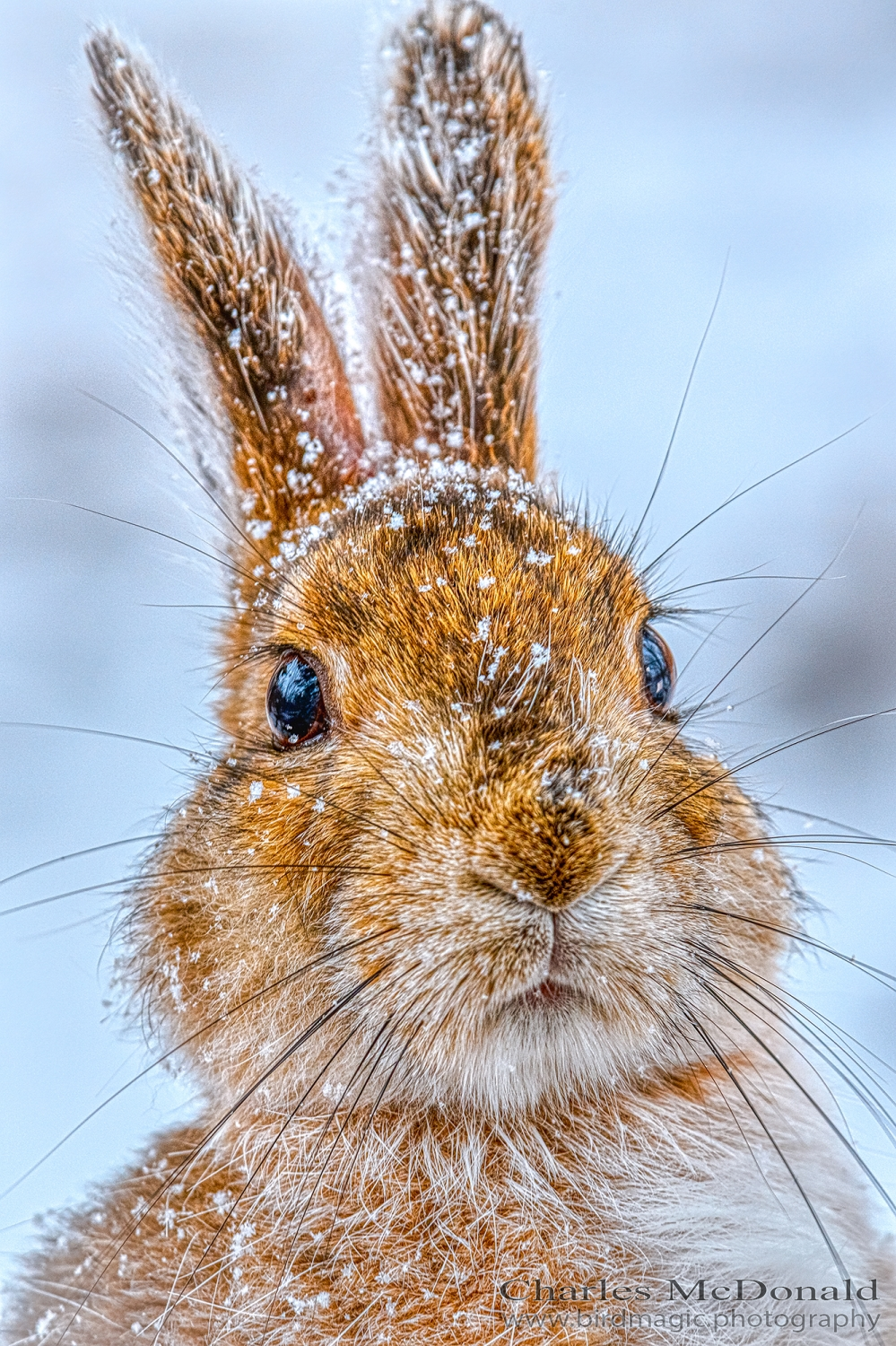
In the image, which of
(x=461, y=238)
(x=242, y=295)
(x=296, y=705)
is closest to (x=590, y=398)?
(x=461, y=238)

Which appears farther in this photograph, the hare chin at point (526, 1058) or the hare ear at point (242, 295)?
the hare ear at point (242, 295)

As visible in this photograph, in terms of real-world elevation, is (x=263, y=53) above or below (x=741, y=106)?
below

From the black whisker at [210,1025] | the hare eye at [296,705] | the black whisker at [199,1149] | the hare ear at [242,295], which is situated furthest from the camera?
the hare ear at [242,295]

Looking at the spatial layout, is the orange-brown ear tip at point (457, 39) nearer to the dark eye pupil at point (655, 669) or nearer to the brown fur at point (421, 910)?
the brown fur at point (421, 910)

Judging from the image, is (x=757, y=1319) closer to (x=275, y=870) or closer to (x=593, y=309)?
(x=275, y=870)

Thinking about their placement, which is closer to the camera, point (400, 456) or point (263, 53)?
point (400, 456)

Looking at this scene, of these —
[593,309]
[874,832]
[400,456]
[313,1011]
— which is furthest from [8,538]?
[874,832]

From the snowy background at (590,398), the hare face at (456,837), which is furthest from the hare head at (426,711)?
the snowy background at (590,398)

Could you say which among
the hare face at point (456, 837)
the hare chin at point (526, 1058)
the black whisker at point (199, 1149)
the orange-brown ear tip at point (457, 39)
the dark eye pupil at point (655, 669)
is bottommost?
the black whisker at point (199, 1149)

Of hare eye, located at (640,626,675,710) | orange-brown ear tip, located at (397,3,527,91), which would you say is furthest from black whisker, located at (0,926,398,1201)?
orange-brown ear tip, located at (397,3,527,91)
